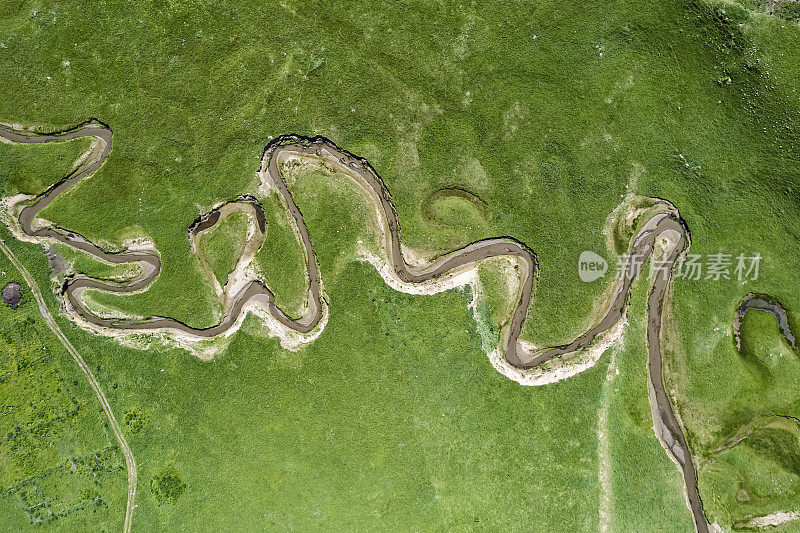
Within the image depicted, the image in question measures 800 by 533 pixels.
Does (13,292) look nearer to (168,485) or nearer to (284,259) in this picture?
(168,485)

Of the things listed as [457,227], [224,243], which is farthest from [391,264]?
[224,243]

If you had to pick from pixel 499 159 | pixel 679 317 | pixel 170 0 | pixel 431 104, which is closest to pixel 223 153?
pixel 170 0

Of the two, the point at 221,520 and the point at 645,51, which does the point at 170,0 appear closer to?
the point at 645,51

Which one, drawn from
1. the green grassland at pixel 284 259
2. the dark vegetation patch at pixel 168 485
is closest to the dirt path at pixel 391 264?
the green grassland at pixel 284 259

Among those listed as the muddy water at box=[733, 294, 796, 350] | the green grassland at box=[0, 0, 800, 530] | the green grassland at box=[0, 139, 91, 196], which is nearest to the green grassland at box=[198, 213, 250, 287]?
the green grassland at box=[0, 0, 800, 530]

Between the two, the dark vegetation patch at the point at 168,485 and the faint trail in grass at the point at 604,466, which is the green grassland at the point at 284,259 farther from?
the faint trail in grass at the point at 604,466

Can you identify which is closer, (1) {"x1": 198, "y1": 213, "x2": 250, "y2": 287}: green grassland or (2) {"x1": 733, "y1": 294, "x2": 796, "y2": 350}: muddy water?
(2) {"x1": 733, "y1": 294, "x2": 796, "y2": 350}: muddy water

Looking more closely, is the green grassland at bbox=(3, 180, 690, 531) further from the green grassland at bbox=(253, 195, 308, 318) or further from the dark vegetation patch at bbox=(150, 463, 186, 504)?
the green grassland at bbox=(253, 195, 308, 318)
